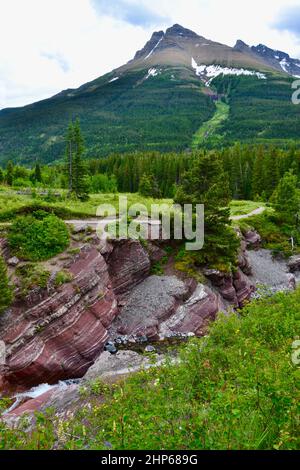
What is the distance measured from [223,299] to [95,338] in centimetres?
1130

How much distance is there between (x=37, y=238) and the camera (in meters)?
24.4

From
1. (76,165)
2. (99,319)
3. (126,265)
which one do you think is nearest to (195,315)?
(126,265)

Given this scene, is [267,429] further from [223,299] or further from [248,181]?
[248,181]

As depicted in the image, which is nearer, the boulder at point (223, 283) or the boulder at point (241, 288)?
the boulder at point (223, 283)

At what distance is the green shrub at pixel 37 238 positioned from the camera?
23719 mm

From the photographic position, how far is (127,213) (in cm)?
3158

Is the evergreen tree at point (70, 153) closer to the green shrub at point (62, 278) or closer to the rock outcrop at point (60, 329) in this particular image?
the rock outcrop at point (60, 329)

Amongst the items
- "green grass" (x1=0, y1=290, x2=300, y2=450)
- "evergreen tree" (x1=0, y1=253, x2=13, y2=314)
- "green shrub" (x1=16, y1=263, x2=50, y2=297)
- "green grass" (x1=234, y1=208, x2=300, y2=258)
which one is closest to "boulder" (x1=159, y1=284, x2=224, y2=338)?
"green shrub" (x1=16, y1=263, x2=50, y2=297)

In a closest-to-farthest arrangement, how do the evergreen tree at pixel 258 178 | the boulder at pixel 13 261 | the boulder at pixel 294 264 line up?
the boulder at pixel 13 261
the boulder at pixel 294 264
the evergreen tree at pixel 258 178

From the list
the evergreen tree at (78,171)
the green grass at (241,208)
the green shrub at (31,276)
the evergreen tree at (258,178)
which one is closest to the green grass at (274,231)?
the green grass at (241,208)

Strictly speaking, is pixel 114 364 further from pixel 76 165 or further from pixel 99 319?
pixel 76 165

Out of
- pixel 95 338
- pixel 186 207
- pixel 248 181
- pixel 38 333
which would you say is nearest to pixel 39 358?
pixel 38 333

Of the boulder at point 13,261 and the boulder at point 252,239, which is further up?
the boulder at point 13,261

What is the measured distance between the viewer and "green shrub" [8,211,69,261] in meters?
23.7
